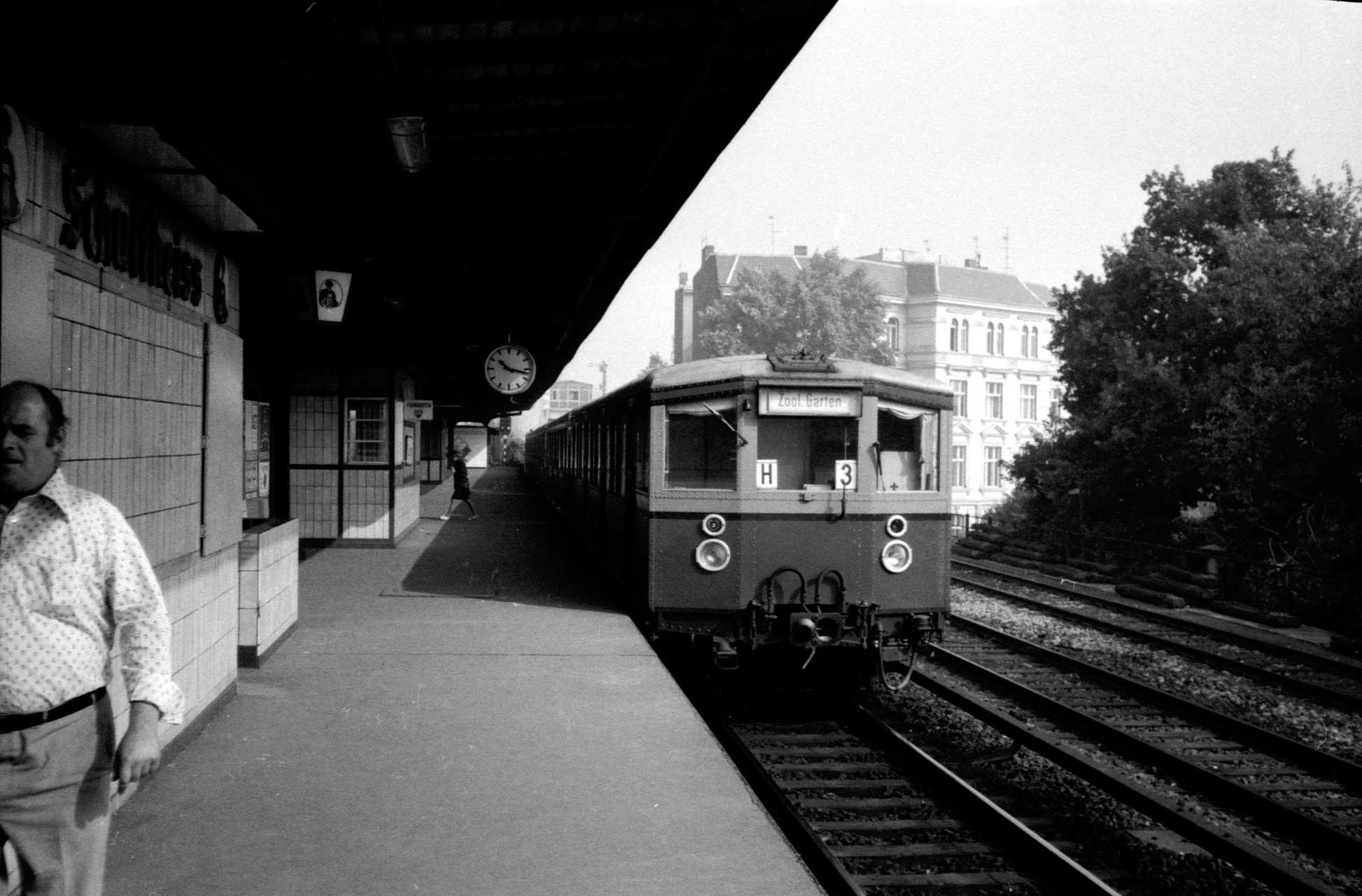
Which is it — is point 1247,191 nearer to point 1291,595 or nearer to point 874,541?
point 1291,595

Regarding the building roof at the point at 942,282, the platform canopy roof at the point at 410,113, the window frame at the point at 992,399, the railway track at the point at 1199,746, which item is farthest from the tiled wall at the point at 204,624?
the window frame at the point at 992,399

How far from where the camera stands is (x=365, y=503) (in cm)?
1504

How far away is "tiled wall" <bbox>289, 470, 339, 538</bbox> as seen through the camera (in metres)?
14.8

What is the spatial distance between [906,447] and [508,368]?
6.92 metres

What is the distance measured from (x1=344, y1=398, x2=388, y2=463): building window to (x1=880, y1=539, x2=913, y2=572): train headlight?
9159mm

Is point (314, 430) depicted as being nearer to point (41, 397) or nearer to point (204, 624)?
point (204, 624)

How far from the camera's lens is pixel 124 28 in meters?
3.47

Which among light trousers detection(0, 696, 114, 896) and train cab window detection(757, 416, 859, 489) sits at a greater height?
train cab window detection(757, 416, 859, 489)

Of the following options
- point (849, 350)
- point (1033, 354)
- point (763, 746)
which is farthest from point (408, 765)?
point (1033, 354)

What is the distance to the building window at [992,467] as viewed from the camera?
4347 centimetres

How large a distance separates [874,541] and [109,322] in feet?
16.4

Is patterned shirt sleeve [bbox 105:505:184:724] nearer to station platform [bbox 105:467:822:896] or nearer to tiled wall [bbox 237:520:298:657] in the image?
station platform [bbox 105:467:822:896]

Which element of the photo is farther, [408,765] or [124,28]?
[408,765]

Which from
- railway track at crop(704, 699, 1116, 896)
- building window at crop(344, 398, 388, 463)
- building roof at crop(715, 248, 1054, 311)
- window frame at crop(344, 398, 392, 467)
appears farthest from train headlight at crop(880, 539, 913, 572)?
building roof at crop(715, 248, 1054, 311)
